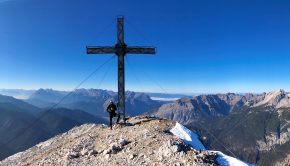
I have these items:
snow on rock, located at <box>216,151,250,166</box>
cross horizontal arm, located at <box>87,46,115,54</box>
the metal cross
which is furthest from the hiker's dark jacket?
snow on rock, located at <box>216,151,250,166</box>

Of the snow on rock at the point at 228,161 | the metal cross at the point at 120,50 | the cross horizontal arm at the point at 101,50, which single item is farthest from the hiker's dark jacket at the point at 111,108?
the snow on rock at the point at 228,161

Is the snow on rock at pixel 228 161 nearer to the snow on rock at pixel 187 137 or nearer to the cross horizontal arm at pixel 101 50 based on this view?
the snow on rock at pixel 187 137

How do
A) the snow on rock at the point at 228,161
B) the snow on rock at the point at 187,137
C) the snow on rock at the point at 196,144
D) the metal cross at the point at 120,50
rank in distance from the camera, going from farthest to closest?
1. the metal cross at the point at 120,50
2. the snow on rock at the point at 187,137
3. the snow on rock at the point at 196,144
4. the snow on rock at the point at 228,161

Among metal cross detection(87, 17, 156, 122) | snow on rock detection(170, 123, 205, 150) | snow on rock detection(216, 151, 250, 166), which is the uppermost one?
metal cross detection(87, 17, 156, 122)

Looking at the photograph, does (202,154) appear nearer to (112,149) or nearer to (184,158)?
(184,158)

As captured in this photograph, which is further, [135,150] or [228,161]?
[135,150]

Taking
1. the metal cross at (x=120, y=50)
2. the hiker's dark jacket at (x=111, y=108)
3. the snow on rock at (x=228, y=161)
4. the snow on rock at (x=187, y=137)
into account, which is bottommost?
the snow on rock at (x=228, y=161)

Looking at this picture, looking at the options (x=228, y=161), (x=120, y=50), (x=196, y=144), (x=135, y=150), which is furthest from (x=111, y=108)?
(x=228, y=161)

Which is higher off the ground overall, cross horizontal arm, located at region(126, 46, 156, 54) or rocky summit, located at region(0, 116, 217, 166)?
cross horizontal arm, located at region(126, 46, 156, 54)

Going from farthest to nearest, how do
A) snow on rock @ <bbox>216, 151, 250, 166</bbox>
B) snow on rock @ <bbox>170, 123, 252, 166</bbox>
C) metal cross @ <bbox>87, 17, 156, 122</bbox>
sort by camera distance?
metal cross @ <bbox>87, 17, 156, 122</bbox>
snow on rock @ <bbox>170, 123, 252, 166</bbox>
snow on rock @ <bbox>216, 151, 250, 166</bbox>

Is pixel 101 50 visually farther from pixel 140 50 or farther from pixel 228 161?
pixel 228 161

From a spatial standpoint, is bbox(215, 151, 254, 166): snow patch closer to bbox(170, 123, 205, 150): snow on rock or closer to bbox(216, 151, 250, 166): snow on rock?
bbox(216, 151, 250, 166): snow on rock

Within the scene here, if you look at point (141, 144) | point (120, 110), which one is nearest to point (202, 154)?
point (141, 144)

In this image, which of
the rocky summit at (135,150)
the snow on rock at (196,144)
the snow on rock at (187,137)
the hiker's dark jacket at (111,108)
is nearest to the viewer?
the snow on rock at (196,144)
